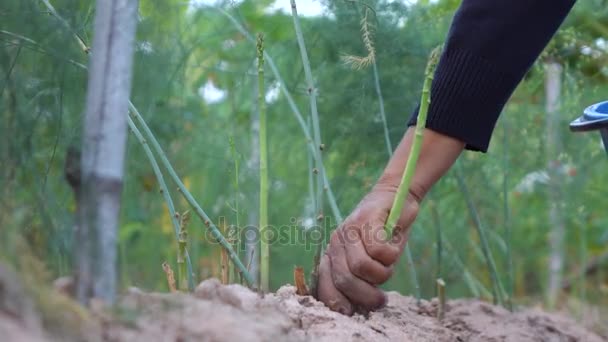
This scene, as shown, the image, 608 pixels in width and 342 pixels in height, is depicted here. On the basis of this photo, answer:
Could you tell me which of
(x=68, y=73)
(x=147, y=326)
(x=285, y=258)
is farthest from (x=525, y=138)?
(x=147, y=326)

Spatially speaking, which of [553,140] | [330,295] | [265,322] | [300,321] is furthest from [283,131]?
[265,322]

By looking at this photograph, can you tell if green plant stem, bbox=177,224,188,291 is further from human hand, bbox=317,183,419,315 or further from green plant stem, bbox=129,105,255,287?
human hand, bbox=317,183,419,315

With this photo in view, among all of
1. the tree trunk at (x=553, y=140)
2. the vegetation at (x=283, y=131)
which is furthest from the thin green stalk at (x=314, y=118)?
the tree trunk at (x=553, y=140)

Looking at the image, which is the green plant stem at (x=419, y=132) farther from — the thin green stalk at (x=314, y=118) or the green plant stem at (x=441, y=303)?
the green plant stem at (x=441, y=303)

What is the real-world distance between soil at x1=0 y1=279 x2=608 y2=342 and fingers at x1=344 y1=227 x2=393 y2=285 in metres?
0.07

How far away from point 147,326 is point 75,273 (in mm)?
94

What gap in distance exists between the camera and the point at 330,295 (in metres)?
1.38

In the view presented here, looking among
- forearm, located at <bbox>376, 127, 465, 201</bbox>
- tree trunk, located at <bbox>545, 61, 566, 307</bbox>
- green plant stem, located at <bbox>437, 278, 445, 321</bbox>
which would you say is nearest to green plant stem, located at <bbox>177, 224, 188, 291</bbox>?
forearm, located at <bbox>376, 127, 465, 201</bbox>

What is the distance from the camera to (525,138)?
2.61m

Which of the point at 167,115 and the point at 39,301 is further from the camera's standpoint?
the point at 167,115

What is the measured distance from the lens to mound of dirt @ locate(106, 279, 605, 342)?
89 centimetres

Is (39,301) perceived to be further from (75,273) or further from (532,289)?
(532,289)

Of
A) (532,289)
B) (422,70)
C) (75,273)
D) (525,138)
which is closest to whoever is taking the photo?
(75,273)

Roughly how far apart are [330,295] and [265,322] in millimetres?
389
